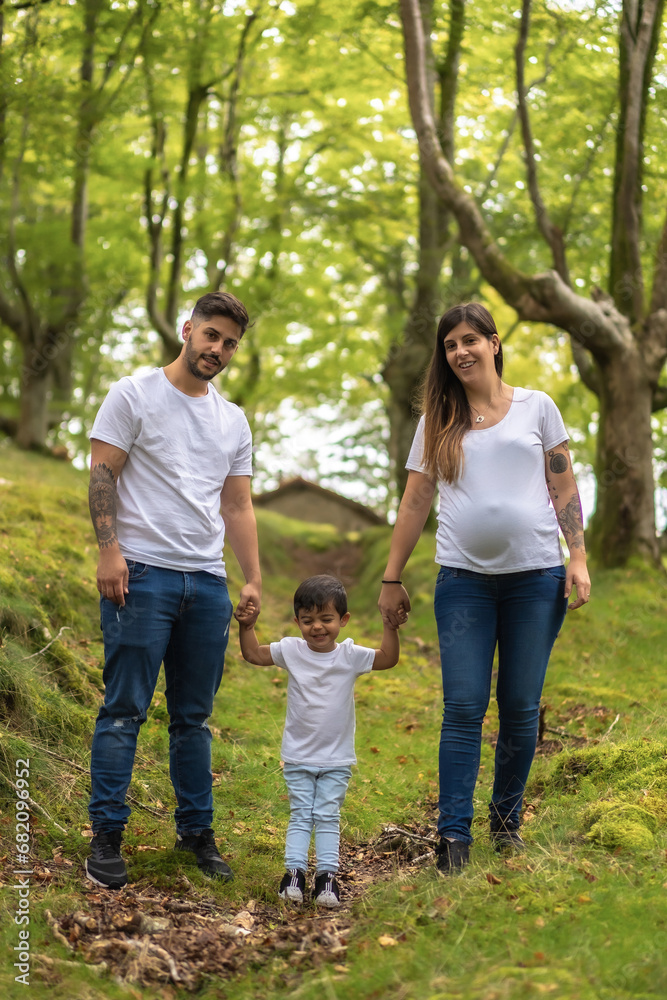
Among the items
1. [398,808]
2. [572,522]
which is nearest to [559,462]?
[572,522]

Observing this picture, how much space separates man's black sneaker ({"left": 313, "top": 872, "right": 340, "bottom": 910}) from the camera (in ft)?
11.7

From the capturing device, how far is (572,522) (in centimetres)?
404

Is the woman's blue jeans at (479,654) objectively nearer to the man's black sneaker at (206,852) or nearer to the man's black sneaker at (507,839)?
the man's black sneaker at (507,839)

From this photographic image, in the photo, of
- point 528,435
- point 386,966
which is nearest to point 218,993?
point 386,966

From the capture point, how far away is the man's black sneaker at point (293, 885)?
3594 mm

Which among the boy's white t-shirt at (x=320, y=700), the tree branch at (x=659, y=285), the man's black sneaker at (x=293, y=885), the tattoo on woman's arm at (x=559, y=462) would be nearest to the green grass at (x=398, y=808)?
the man's black sneaker at (x=293, y=885)

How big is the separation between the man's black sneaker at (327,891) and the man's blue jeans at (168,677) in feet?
2.14

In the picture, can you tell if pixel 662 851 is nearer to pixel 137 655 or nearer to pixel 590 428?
pixel 137 655

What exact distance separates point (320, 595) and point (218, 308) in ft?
4.24

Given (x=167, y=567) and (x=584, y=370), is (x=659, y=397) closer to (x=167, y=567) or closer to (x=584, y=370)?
(x=584, y=370)

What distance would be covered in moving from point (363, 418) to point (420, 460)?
30.3m

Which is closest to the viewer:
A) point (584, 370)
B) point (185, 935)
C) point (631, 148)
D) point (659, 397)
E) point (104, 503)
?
point (185, 935)

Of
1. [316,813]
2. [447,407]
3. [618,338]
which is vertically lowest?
[316,813]

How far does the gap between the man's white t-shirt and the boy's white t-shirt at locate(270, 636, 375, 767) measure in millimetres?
538
